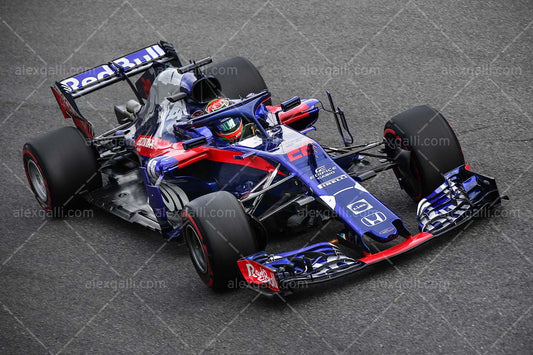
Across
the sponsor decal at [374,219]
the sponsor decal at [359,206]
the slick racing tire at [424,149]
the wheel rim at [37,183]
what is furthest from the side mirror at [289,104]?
the wheel rim at [37,183]

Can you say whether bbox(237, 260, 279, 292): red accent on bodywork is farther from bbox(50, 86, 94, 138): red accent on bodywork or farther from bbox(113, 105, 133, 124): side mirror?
bbox(113, 105, 133, 124): side mirror

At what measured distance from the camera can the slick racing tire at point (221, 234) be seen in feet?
22.5

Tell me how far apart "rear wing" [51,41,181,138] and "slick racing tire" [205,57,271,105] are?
1.76 feet

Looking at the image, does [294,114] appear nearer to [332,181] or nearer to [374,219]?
[332,181]

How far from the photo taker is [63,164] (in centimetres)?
870

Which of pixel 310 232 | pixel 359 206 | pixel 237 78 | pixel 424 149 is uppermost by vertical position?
pixel 237 78

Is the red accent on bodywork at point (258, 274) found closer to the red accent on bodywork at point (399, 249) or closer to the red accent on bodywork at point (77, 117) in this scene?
the red accent on bodywork at point (399, 249)

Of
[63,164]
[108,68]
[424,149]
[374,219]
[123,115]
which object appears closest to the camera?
[374,219]

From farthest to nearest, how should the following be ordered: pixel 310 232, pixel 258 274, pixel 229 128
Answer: pixel 229 128 < pixel 310 232 < pixel 258 274

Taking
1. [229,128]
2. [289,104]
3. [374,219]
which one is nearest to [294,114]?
[289,104]

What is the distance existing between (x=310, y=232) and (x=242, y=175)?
0.85m

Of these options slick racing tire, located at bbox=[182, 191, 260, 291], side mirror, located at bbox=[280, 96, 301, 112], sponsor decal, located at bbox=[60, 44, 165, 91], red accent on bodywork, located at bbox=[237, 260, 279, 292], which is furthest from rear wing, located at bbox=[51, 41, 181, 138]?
red accent on bodywork, located at bbox=[237, 260, 279, 292]

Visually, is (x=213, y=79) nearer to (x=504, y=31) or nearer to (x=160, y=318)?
(x=160, y=318)

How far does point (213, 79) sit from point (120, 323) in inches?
108
